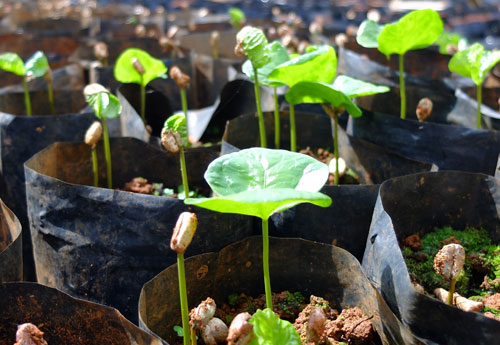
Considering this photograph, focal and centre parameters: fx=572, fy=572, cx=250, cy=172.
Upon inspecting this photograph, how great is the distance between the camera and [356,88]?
1.47 meters

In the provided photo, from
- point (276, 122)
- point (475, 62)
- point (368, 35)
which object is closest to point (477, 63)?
point (475, 62)

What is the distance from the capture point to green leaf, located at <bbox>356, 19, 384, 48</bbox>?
1771 mm

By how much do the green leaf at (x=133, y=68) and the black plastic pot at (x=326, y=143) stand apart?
0.40m

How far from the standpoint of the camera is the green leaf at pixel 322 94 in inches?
53.3

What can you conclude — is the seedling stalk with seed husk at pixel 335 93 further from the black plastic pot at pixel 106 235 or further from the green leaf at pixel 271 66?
the black plastic pot at pixel 106 235

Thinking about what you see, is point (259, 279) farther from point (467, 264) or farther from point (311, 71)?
point (311, 71)

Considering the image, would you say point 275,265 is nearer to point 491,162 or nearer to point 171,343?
point 171,343

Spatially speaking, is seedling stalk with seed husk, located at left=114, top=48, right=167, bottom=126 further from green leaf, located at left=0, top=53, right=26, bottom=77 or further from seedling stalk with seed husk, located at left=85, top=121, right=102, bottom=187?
seedling stalk with seed husk, located at left=85, top=121, right=102, bottom=187

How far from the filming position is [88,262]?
124 centimetres

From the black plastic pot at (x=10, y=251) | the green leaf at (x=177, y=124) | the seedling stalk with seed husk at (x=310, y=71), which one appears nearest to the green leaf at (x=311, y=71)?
the seedling stalk with seed husk at (x=310, y=71)

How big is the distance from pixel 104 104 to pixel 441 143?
88cm

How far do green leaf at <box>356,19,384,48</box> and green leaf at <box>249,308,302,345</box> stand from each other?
1.13 meters

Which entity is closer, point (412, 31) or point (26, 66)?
point (412, 31)

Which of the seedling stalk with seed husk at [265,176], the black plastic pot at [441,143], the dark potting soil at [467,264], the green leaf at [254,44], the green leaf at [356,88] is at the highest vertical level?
the green leaf at [254,44]
